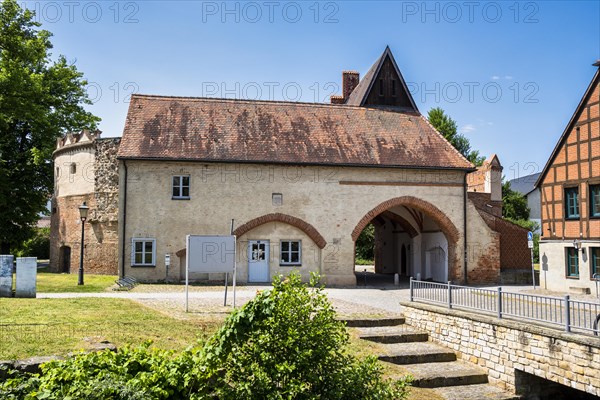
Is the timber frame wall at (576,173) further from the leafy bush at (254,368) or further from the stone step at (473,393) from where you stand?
the leafy bush at (254,368)

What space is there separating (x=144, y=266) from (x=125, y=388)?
1833 centimetres

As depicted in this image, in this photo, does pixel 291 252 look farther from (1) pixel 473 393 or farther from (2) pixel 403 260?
(1) pixel 473 393

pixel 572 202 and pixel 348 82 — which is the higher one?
pixel 348 82

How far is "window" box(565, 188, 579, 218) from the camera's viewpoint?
23.7 meters

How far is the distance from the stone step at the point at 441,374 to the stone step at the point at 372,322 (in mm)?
2282

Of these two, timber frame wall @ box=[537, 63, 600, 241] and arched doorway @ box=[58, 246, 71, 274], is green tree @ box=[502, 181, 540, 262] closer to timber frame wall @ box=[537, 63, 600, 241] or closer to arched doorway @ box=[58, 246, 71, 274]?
timber frame wall @ box=[537, 63, 600, 241]

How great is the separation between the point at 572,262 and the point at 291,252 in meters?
12.5

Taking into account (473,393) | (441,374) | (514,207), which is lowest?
(473,393)

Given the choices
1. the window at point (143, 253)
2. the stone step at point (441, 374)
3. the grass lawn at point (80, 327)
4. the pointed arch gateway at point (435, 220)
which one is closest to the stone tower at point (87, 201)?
the window at point (143, 253)

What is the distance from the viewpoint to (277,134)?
27891 millimetres

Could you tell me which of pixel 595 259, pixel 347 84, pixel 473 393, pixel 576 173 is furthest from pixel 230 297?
pixel 347 84

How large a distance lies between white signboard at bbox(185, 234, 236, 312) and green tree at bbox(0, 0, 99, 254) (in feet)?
60.5

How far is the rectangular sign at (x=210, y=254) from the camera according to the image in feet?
55.4

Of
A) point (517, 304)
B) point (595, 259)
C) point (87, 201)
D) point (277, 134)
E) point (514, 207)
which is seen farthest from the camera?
point (514, 207)
